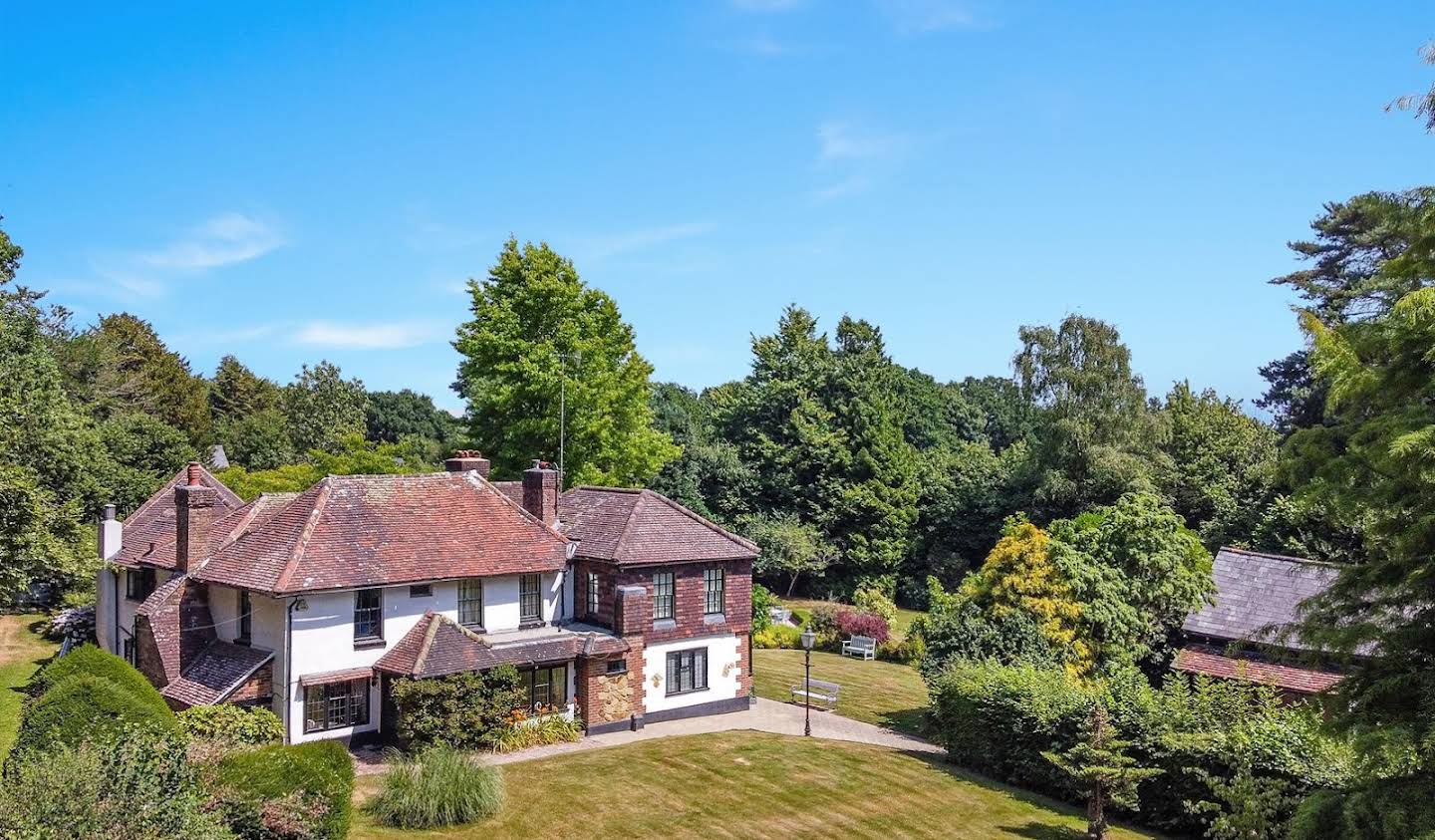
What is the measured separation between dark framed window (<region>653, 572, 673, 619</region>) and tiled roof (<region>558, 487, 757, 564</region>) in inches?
25.8

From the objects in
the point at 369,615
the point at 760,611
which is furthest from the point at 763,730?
the point at 760,611

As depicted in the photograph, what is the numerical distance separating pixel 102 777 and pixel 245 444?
194 feet

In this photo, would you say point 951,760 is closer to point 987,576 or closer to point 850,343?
point 987,576

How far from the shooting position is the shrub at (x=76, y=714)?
602 inches

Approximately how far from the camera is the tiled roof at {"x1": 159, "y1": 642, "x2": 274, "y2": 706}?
23.5 meters

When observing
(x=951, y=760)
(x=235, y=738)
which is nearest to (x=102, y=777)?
(x=235, y=738)

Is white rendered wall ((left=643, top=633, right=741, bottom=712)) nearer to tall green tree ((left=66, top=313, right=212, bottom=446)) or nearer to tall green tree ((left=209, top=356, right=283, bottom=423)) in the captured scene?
tall green tree ((left=66, top=313, right=212, bottom=446))

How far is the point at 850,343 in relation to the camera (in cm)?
6625

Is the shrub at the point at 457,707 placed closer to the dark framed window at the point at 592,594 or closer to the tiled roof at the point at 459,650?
the tiled roof at the point at 459,650

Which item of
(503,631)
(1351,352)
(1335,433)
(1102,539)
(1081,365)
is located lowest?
(503,631)

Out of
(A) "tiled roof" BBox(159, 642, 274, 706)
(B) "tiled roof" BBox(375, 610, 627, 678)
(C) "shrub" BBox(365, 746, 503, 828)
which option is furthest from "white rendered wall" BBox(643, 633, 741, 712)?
(A) "tiled roof" BBox(159, 642, 274, 706)

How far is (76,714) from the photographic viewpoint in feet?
51.2

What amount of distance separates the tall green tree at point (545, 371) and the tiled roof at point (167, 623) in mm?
17337

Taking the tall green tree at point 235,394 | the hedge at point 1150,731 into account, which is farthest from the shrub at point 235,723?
the tall green tree at point 235,394
